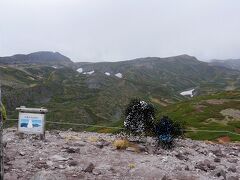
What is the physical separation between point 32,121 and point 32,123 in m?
0.13

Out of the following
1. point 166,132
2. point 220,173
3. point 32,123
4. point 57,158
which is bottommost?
point 220,173

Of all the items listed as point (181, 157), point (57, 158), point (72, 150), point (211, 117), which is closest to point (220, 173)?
point (181, 157)

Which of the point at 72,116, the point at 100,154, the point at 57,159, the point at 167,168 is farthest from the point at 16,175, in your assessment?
the point at 72,116

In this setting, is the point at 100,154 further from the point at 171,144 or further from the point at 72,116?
the point at 72,116

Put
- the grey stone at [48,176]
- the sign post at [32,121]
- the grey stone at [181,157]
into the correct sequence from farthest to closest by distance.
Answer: the sign post at [32,121] < the grey stone at [181,157] < the grey stone at [48,176]

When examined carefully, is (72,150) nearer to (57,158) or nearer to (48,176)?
(57,158)

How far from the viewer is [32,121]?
29781 millimetres

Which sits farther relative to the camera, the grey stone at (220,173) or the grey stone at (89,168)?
the grey stone at (220,173)

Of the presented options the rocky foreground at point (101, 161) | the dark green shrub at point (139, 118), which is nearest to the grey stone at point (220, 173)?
the rocky foreground at point (101, 161)

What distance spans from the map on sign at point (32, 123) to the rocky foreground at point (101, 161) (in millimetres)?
546

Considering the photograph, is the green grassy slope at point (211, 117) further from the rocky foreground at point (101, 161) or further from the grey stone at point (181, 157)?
the grey stone at point (181, 157)

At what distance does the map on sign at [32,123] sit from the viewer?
29719mm

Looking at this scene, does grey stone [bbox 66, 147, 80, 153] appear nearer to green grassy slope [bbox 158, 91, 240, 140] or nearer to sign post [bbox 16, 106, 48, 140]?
sign post [bbox 16, 106, 48, 140]

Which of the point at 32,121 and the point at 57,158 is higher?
the point at 32,121
